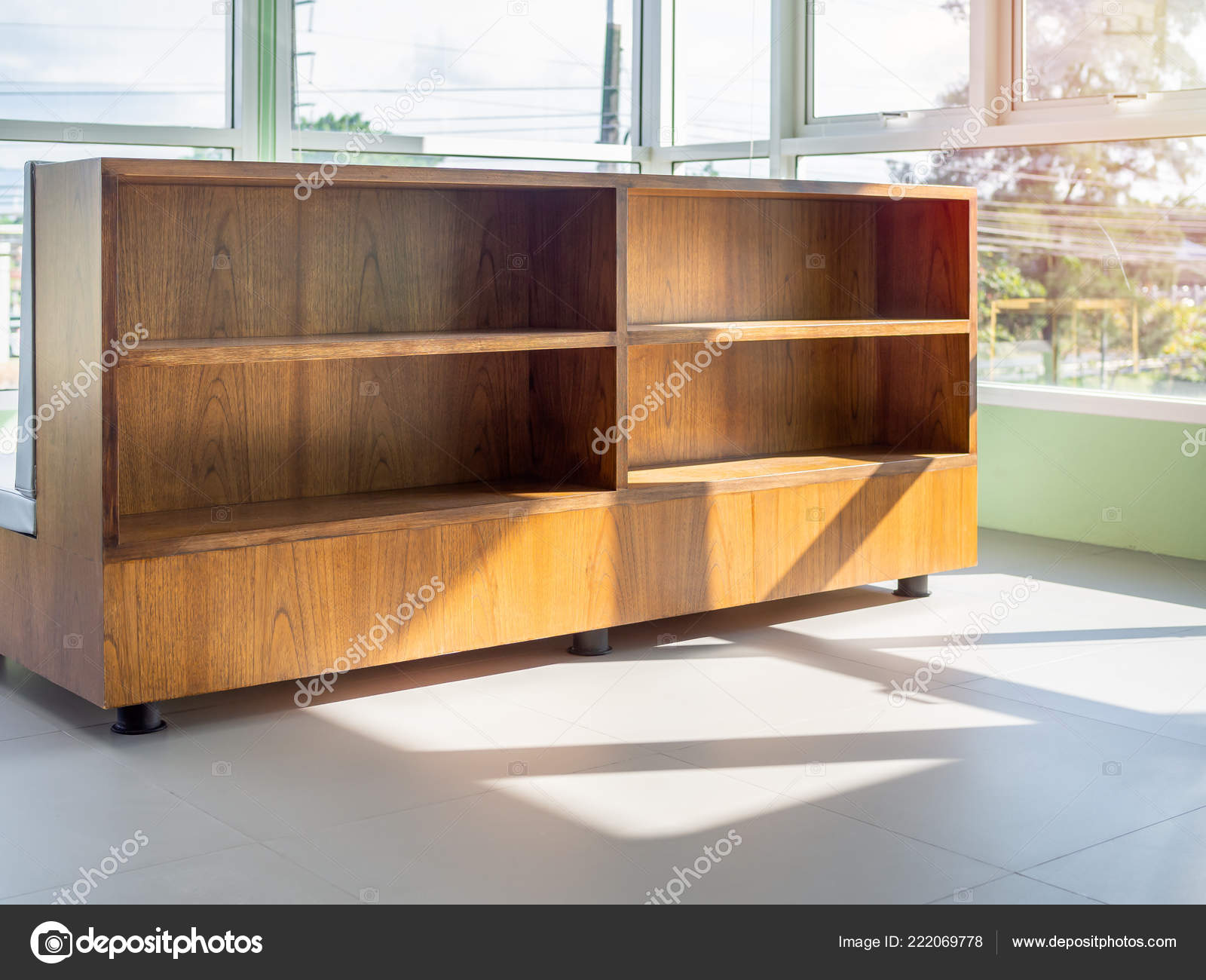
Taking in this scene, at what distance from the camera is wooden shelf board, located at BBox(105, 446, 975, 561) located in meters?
2.99

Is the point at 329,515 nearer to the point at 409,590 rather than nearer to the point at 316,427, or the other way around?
the point at 409,590

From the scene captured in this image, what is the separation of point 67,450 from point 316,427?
Result: 27.2 inches

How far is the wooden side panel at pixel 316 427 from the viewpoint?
3283 millimetres

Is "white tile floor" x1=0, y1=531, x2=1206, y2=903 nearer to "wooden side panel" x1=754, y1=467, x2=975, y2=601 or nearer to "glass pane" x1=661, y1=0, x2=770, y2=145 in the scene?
"wooden side panel" x1=754, y1=467, x2=975, y2=601

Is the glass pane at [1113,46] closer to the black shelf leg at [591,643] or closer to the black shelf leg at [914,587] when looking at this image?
the black shelf leg at [914,587]

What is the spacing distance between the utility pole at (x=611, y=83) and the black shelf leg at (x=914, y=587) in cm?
320

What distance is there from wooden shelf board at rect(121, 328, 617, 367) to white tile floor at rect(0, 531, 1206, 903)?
30.5 inches

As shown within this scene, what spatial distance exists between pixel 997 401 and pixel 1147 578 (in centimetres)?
116

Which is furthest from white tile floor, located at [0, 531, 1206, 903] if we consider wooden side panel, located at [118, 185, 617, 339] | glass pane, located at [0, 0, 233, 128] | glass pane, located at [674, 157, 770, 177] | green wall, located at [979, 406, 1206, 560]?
glass pane, located at [674, 157, 770, 177]

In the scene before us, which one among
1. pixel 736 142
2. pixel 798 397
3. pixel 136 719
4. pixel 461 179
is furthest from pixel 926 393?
pixel 136 719

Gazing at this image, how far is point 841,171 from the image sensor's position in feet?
19.4
